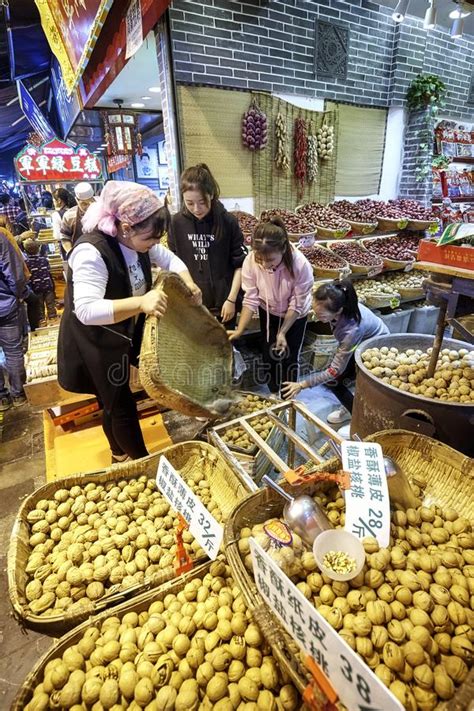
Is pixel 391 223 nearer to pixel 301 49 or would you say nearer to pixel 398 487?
pixel 301 49

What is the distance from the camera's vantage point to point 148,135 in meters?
10.7

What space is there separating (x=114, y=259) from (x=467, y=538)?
1.76m

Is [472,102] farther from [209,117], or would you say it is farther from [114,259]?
[114,259]

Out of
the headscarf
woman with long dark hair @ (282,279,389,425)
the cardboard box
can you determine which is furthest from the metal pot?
the headscarf

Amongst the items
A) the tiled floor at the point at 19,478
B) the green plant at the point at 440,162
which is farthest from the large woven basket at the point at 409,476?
the green plant at the point at 440,162

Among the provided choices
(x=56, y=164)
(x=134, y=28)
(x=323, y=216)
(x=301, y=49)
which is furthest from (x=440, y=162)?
(x=56, y=164)

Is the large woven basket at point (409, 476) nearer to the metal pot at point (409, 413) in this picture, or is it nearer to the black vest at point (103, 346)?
the metal pot at point (409, 413)

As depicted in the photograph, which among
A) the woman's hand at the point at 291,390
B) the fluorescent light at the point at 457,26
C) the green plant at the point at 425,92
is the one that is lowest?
the woman's hand at the point at 291,390

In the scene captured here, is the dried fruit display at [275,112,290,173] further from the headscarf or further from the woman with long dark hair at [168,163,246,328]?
the headscarf

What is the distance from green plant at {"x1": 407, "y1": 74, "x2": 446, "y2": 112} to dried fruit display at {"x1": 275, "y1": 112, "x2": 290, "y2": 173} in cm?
243

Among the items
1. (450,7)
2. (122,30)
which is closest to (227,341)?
(122,30)

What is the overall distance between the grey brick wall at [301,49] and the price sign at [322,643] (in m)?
4.26

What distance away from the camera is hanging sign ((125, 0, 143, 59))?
10.2ft

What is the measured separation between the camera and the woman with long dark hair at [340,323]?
2685 millimetres
